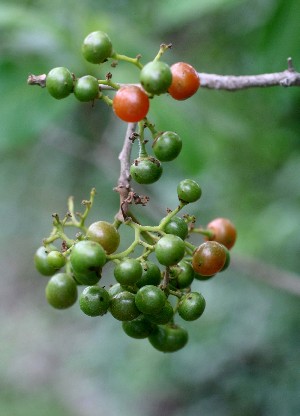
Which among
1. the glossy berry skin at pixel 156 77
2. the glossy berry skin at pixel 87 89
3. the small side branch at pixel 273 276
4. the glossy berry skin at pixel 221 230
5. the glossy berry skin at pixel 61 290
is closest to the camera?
the glossy berry skin at pixel 156 77

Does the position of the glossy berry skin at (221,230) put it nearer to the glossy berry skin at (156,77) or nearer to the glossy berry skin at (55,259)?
the glossy berry skin at (55,259)

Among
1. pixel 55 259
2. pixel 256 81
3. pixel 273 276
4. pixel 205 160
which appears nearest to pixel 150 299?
pixel 55 259

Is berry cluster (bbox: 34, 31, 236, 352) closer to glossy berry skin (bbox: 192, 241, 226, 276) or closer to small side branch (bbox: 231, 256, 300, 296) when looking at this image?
glossy berry skin (bbox: 192, 241, 226, 276)

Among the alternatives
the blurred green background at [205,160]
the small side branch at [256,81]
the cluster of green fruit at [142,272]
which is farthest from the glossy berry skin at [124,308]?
the blurred green background at [205,160]

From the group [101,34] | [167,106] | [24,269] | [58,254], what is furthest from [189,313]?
[24,269]

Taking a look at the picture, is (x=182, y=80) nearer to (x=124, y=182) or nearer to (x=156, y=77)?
(x=156, y=77)

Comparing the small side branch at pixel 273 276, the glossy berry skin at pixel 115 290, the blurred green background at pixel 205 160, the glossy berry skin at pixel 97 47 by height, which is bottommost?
the glossy berry skin at pixel 115 290

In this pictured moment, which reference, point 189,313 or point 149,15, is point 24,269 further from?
point 189,313

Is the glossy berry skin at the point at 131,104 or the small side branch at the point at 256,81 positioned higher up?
the small side branch at the point at 256,81
